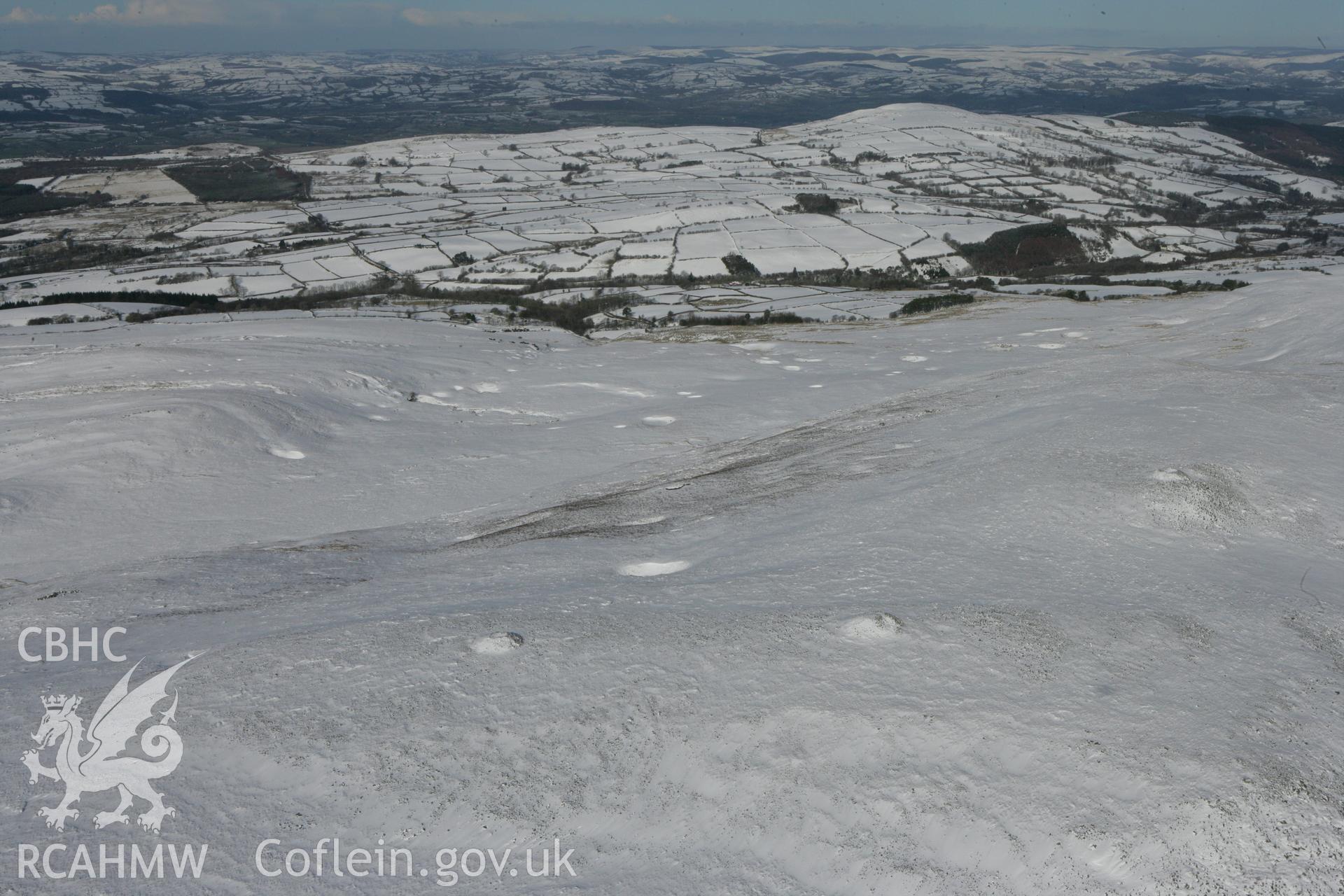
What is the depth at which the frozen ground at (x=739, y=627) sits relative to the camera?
4832 mm

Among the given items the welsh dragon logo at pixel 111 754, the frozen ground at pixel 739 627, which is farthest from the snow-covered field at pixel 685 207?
the welsh dragon logo at pixel 111 754

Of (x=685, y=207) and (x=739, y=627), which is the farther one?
(x=685, y=207)

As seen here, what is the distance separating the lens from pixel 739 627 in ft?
22.2

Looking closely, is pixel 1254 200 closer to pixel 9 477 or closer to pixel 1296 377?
pixel 1296 377

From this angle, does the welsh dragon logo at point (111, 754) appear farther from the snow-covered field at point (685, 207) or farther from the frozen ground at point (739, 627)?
the snow-covered field at point (685, 207)

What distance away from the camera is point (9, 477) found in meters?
11.8

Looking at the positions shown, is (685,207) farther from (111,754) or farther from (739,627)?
(111,754)

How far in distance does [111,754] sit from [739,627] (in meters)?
4.18

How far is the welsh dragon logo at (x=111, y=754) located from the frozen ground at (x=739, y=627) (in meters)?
0.12

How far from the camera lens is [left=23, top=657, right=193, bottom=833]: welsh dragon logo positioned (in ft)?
16.2

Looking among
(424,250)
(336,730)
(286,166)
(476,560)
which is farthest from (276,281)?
(286,166)

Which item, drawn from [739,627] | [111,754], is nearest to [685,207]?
[739,627]

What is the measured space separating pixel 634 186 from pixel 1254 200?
56138mm

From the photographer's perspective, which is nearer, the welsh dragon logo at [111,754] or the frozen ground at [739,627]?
the frozen ground at [739,627]
